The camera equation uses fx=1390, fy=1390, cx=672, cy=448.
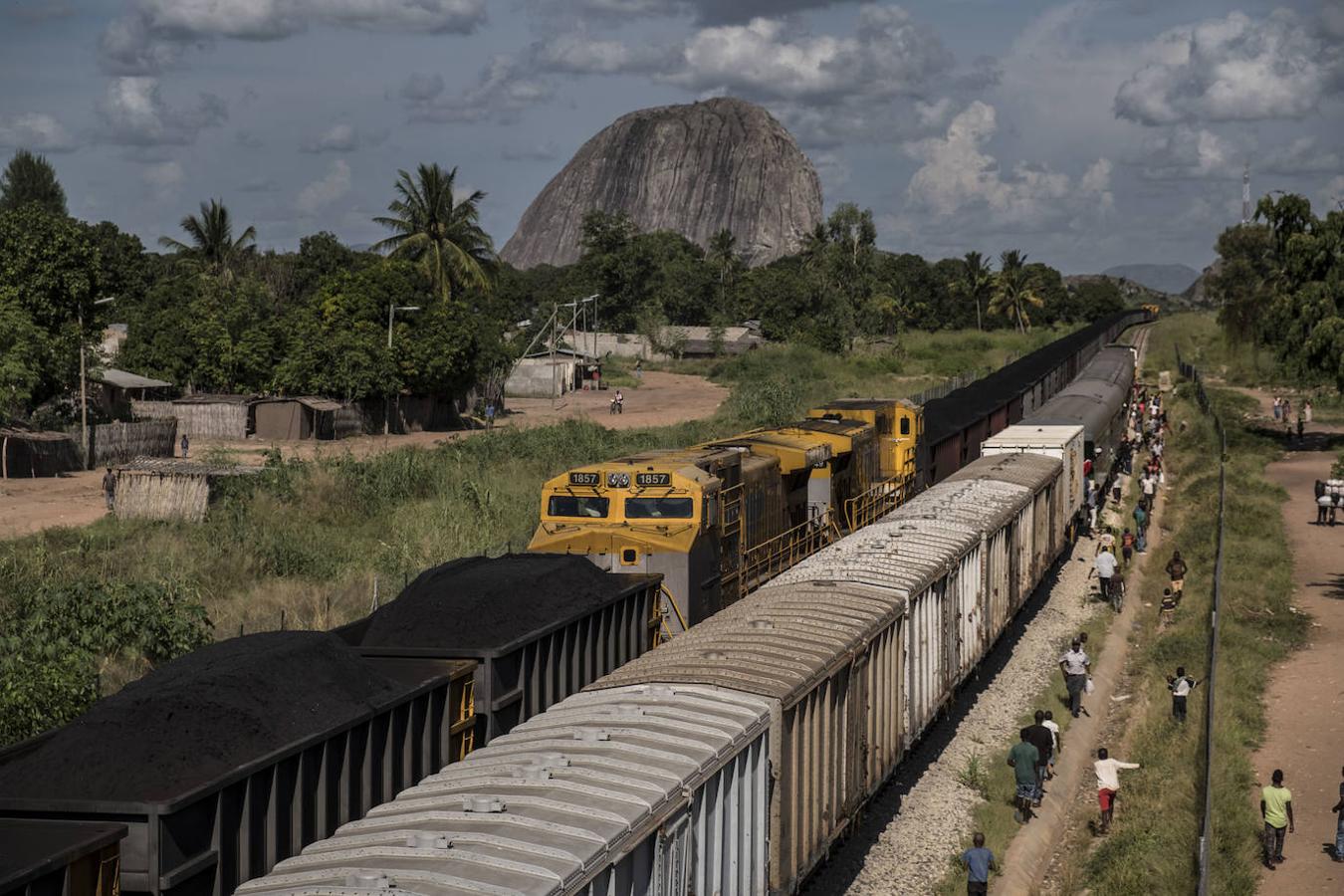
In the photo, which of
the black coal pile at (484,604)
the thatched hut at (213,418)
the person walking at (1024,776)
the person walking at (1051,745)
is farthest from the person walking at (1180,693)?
the thatched hut at (213,418)

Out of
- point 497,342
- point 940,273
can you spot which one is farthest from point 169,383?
point 940,273

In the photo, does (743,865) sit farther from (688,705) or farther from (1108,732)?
(1108,732)

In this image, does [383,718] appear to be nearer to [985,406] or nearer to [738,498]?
[738,498]

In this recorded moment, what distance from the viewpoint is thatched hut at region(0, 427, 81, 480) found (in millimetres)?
46438

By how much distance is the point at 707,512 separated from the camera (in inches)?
843

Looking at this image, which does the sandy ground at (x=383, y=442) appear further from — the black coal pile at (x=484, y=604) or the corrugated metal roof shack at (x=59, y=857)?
the corrugated metal roof shack at (x=59, y=857)

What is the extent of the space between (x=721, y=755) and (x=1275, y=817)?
373 inches

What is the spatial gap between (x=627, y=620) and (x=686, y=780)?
746cm

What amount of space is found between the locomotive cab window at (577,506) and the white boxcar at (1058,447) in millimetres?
16608

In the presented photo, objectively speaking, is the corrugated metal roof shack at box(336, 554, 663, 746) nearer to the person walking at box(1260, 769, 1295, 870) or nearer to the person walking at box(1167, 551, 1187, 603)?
the person walking at box(1260, 769, 1295, 870)

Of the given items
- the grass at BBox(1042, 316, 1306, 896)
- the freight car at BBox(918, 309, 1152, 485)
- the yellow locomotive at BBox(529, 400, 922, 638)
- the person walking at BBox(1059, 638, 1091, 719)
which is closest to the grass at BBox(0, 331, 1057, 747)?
the yellow locomotive at BBox(529, 400, 922, 638)

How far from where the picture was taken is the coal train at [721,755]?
943 centimetres

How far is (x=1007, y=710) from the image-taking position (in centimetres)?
2428

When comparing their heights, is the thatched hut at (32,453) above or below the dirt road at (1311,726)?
above
